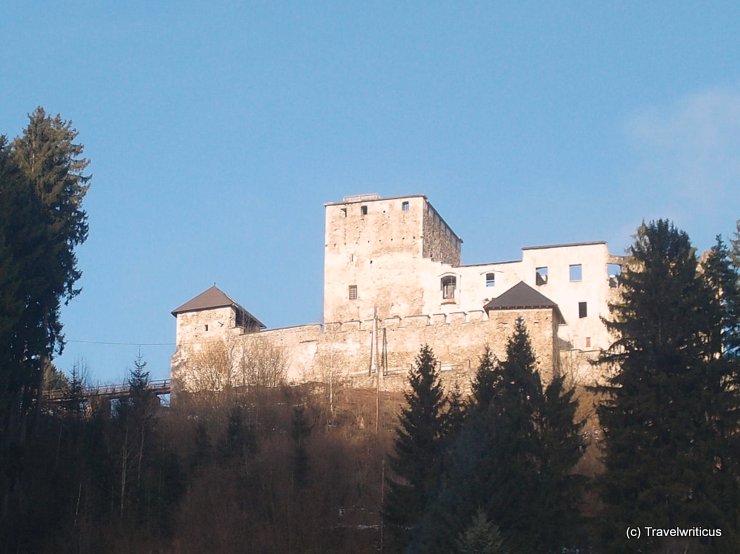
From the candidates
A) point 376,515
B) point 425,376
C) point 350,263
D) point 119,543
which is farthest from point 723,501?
point 350,263

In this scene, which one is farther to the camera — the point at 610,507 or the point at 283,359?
the point at 283,359

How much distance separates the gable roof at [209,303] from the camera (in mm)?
60888

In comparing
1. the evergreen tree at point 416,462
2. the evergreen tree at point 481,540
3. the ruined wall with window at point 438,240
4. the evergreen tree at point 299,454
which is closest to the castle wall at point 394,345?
the ruined wall with window at point 438,240

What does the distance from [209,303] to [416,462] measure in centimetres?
2868

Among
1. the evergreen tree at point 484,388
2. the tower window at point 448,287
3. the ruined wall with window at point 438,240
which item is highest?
the ruined wall with window at point 438,240

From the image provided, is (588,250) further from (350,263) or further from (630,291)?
(630,291)

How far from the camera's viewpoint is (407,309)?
6069cm

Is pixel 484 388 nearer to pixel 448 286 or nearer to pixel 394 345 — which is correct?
pixel 394 345

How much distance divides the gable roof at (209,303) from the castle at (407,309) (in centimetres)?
6

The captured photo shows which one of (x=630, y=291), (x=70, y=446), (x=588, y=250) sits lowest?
(x=70, y=446)

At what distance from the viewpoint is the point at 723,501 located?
90.2 ft

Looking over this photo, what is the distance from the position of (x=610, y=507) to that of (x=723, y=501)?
2.53m

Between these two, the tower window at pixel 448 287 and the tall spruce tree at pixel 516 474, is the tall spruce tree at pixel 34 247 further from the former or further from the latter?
the tower window at pixel 448 287

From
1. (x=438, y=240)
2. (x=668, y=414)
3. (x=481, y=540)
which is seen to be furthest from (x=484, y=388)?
(x=438, y=240)
